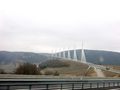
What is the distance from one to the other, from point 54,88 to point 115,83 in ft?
68.1

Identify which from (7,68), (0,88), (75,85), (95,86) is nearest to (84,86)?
(75,85)

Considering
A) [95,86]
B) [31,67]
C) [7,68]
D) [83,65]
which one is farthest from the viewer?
[83,65]

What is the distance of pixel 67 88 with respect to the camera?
2733 cm

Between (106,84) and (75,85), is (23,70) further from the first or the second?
(75,85)

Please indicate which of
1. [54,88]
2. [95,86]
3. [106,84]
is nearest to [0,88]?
[54,88]

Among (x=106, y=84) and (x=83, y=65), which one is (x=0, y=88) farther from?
(x=83, y=65)

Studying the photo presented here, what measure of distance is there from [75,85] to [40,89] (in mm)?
8317

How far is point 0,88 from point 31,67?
216 ft

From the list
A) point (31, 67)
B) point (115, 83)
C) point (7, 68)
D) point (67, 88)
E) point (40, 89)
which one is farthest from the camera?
point (31, 67)

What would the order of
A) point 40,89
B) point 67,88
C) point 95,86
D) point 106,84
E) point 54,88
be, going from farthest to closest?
point 106,84
point 95,86
point 67,88
point 54,88
point 40,89

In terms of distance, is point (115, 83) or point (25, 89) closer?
point (25, 89)

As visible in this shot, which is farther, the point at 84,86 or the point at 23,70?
the point at 23,70

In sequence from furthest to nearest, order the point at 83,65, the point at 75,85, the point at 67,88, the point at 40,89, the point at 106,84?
the point at 83,65
the point at 106,84
the point at 75,85
the point at 67,88
the point at 40,89

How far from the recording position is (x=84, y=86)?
31.5 metres
